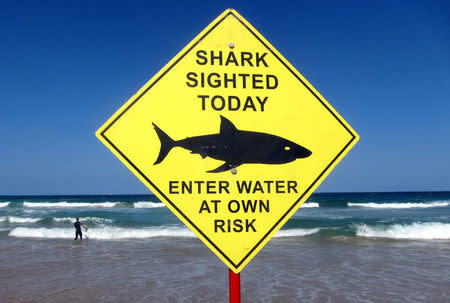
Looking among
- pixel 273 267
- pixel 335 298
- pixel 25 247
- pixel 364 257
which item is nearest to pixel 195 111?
pixel 335 298

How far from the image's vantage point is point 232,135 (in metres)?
1.79

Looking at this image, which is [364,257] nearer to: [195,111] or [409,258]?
[409,258]

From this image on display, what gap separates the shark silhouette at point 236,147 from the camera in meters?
1.74

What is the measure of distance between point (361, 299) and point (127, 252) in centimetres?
924

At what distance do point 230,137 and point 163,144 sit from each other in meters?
0.35

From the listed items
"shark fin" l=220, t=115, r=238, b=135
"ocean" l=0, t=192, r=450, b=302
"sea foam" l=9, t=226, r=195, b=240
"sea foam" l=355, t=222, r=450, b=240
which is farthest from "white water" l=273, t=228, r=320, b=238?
"shark fin" l=220, t=115, r=238, b=135

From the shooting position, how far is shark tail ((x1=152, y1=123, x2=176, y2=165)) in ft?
5.64

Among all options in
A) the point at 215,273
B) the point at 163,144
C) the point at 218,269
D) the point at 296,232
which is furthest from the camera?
the point at 296,232

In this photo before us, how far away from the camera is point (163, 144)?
1725 millimetres

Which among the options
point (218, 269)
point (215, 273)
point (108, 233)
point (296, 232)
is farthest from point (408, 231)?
point (108, 233)

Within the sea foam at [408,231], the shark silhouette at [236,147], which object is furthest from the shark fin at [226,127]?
the sea foam at [408,231]

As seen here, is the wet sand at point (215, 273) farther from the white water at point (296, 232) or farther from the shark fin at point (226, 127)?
the shark fin at point (226, 127)

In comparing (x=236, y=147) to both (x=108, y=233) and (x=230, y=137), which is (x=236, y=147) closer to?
(x=230, y=137)

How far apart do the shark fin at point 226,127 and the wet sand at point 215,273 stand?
21.9 ft
